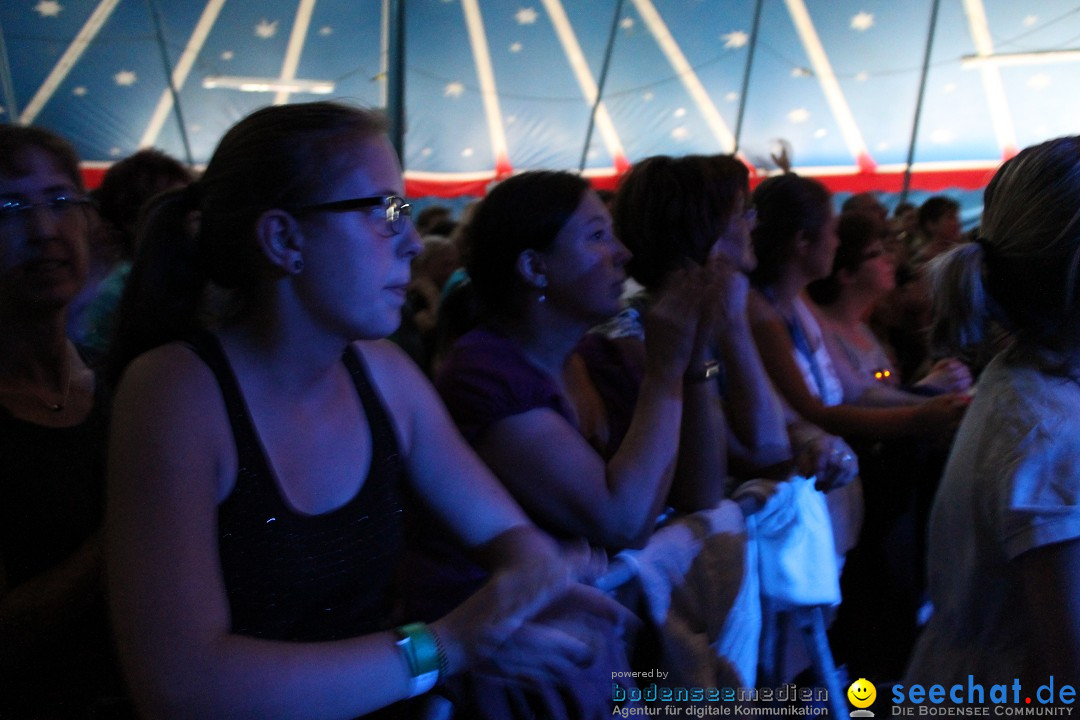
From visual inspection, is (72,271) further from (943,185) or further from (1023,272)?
(943,185)

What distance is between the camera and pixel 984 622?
1362 mm

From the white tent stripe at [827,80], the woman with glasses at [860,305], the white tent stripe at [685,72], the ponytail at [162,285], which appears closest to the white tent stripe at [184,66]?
the white tent stripe at [685,72]

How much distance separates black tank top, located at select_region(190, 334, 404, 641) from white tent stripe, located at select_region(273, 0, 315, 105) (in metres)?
8.48

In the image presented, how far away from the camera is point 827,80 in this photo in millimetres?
9992

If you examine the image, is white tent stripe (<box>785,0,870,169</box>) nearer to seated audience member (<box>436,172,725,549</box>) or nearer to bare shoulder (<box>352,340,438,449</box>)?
A: seated audience member (<box>436,172,725,549</box>)

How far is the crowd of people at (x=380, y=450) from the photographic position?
37.6 inches

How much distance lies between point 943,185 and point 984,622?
10.1 m

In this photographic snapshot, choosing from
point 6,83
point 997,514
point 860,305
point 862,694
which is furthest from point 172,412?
point 6,83

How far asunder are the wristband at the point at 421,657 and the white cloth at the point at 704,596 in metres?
0.39

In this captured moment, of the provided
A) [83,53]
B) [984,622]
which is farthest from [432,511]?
[83,53]

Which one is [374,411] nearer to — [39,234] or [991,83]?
[39,234]

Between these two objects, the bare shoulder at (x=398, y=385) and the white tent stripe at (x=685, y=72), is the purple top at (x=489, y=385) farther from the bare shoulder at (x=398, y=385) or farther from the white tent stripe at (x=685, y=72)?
the white tent stripe at (x=685, y=72)

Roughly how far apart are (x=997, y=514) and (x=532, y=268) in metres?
0.96

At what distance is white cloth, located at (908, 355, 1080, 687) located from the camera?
4.07 ft
